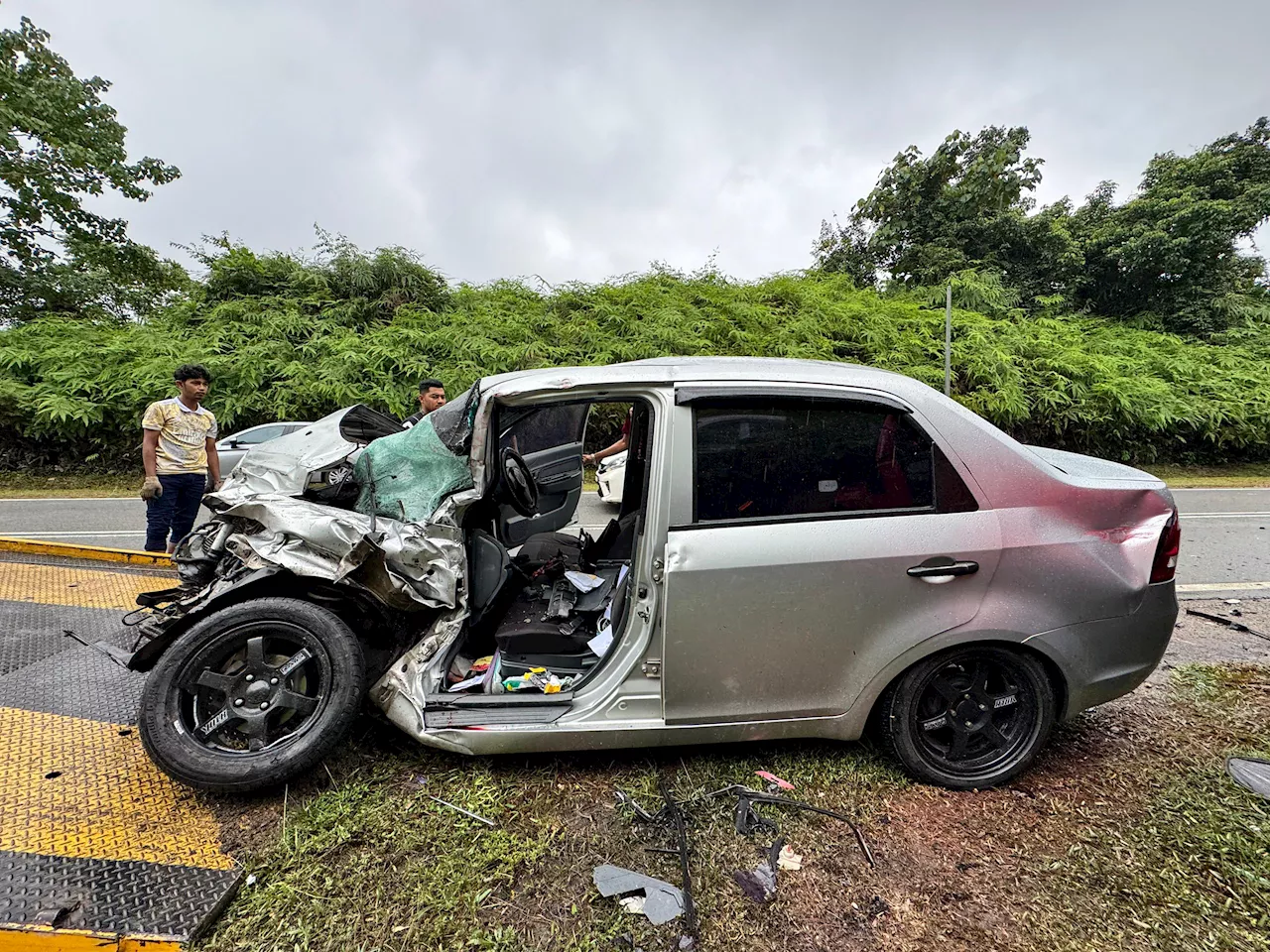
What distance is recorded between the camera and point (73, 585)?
3832 mm

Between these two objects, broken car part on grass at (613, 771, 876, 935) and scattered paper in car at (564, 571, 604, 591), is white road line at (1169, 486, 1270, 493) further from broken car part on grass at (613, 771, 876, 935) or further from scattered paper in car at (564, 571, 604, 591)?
scattered paper in car at (564, 571, 604, 591)

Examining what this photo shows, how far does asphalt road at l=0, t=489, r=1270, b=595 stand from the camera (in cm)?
488

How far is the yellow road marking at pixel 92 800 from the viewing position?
5.82ft

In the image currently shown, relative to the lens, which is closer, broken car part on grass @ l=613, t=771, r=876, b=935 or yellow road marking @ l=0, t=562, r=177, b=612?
broken car part on grass @ l=613, t=771, r=876, b=935

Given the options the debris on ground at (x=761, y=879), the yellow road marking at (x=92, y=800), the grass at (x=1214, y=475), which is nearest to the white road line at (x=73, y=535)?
the yellow road marking at (x=92, y=800)

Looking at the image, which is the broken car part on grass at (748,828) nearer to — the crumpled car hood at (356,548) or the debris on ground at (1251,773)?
the crumpled car hood at (356,548)

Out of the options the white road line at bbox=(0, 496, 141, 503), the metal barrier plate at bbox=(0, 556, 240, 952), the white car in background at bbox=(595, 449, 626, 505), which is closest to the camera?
the metal barrier plate at bbox=(0, 556, 240, 952)

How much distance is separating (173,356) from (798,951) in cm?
1351

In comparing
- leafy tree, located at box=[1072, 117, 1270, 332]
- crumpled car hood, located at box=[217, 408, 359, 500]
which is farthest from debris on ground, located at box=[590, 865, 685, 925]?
leafy tree, located at box=[1072, 117, 1270, 332]

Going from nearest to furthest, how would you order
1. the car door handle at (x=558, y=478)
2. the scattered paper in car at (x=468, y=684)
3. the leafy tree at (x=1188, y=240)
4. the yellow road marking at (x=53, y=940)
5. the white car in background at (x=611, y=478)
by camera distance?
1. the yellow road marking at (x=53, y=940)
2. the scattered paper in car at (x=468, y=684)
3. the car door handle at (x=558, y=478)
4. the white car in background at (x=611, y=478)
5. the leafy tree at (x=1188, y=240)

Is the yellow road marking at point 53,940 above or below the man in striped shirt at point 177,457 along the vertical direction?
below

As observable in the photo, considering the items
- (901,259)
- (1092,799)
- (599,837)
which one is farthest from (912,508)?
(901,259)

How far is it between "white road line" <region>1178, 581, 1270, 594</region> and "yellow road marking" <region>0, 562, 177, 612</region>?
7594mm

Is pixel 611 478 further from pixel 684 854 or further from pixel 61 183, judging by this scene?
pixel 61 183
